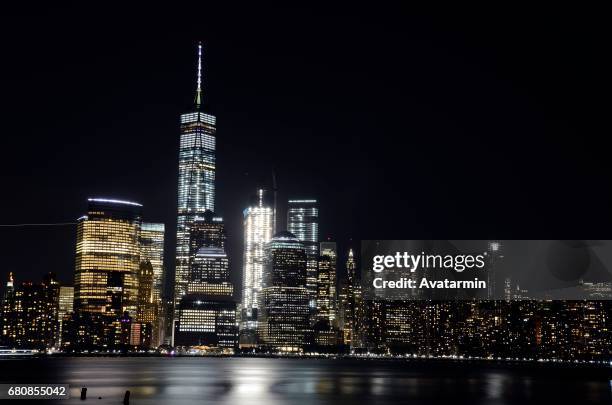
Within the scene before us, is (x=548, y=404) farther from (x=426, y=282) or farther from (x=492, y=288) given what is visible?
(x=492, y=288)

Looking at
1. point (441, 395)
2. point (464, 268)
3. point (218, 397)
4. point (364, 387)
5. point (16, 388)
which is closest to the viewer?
point (16, 388)

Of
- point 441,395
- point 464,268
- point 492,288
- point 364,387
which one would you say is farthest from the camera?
point 492,288

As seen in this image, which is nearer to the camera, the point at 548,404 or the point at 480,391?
the point at 548,404

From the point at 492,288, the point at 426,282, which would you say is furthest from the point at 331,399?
the point at 492,288

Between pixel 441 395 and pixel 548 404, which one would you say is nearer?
pixel 548 404

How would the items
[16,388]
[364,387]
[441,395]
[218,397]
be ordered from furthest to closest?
[364,387] → [441,395] → [218,397] → [16,388]

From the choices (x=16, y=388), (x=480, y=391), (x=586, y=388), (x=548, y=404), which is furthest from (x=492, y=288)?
(x=16, y=388)

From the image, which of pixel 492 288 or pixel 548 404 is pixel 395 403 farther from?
pixel 492 288

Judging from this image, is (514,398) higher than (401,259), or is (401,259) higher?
(401,259)

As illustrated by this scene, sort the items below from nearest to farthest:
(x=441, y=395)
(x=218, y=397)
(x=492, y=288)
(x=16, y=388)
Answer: (x=16, y=388) → (x=218, y=397) → (x=441, y=395) → (x=492, y=288)
